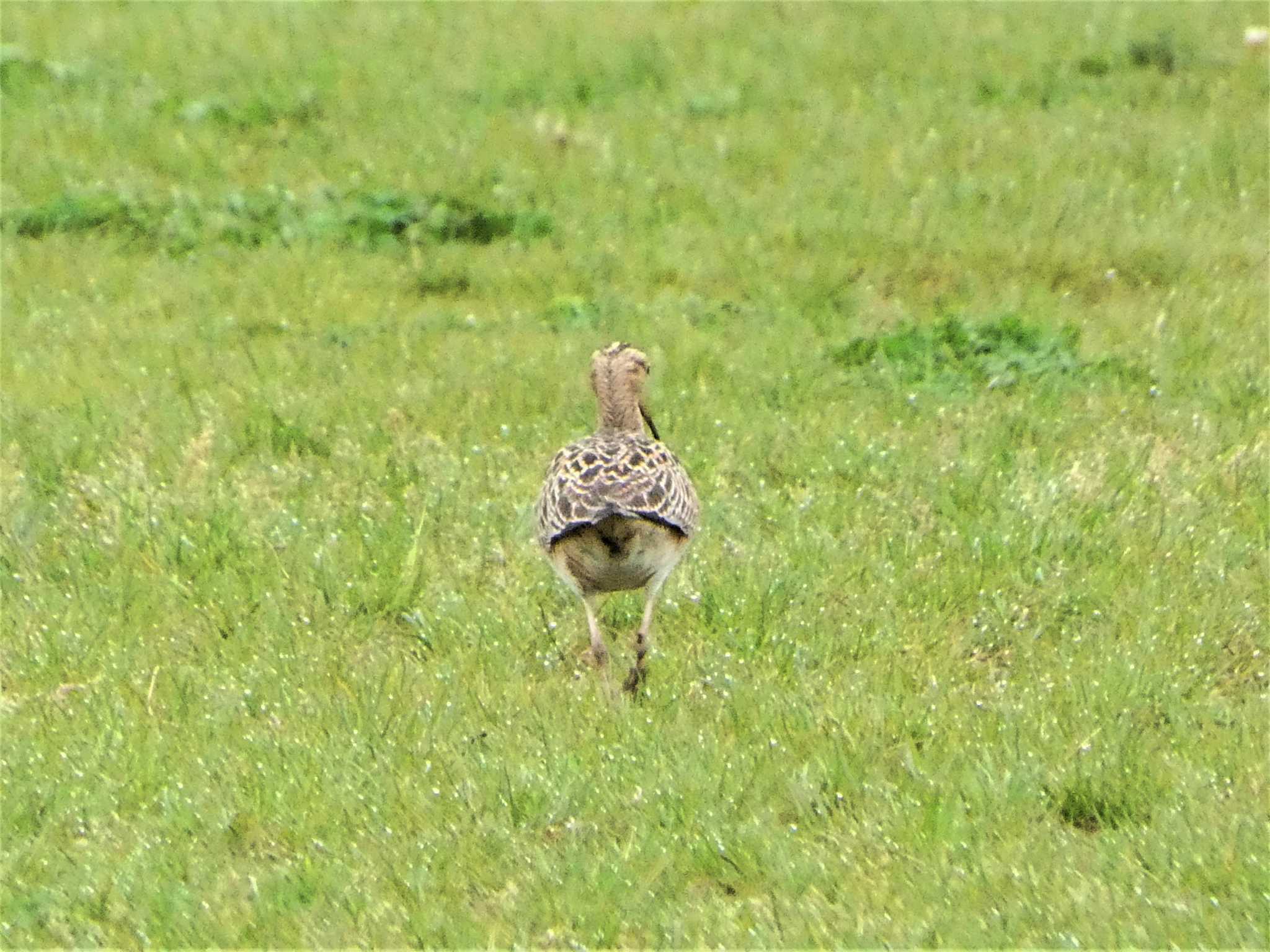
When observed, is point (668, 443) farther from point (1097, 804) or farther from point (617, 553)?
point (1097, 804)

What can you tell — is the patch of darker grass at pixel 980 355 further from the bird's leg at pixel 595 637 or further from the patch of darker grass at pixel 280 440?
the bird's leg at pixel 595 637

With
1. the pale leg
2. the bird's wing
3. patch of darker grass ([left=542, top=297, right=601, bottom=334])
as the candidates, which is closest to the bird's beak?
the bird's wing

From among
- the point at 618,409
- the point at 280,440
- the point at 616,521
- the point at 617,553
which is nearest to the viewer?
the point at 616,521

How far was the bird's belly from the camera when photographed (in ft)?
25.9

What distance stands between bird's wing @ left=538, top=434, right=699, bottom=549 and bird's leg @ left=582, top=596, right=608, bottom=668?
0.30m

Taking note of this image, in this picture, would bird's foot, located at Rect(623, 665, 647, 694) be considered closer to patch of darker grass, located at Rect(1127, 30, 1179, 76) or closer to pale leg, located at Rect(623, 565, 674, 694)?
pale leg, located at Rect(623, 565, 674, 694)

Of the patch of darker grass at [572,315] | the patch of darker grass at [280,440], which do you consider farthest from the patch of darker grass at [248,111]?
the patch of darker grass at [280,440]

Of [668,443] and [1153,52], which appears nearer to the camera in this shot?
[668,443]

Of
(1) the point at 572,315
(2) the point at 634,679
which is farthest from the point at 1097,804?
(1) the point at 572,315

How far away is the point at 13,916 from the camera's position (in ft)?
20.6

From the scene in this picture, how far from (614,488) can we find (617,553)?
0.96 ft

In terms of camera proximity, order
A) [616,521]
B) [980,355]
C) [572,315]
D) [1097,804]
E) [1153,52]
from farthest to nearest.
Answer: [1153,52], [572,315], [980,355], [616,521], [1097,804]

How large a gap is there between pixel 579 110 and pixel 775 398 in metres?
5.12

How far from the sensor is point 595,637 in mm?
8219
